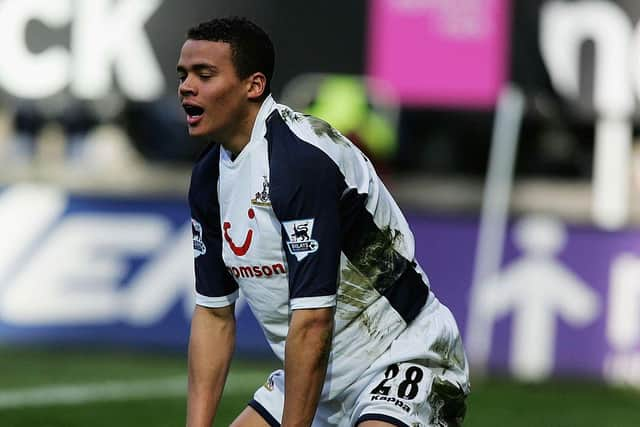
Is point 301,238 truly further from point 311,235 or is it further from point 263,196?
point 263,196

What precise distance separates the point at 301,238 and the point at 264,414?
92 centimetres

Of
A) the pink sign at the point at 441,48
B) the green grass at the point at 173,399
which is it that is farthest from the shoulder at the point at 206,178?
the pink sign at the point at 441,48

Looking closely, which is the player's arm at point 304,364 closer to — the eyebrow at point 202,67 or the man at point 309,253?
the man at point 309,253

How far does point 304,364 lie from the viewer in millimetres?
4668

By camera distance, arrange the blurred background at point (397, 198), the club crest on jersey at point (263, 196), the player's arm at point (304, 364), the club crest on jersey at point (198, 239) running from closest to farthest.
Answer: the player's arm at point (304, 364)
the club crest on jersey at point (263, 196)
the club crest on jersey at point (198, 239)
the blurred background at point (397, 198)

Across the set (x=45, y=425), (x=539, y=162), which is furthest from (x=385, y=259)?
(x=539, y=162)

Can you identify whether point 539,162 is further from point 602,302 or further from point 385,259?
point 385,259

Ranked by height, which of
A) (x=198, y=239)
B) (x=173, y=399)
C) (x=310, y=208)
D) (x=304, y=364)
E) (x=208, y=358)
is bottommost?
(x=173, y=399)

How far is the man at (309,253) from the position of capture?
4695 mm

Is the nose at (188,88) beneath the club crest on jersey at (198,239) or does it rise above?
above

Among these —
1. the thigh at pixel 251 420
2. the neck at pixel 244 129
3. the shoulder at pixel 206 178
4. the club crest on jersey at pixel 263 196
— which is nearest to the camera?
the club crest on jersey at pixel 263 196

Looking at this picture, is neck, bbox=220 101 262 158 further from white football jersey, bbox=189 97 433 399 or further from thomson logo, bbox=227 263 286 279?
thomson logo, bbox=227 263 286 279

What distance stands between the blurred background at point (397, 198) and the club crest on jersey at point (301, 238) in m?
6.19

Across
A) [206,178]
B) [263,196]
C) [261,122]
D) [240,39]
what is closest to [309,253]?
[263,196]
